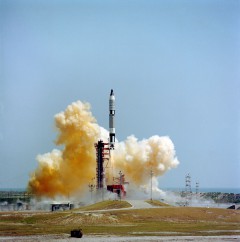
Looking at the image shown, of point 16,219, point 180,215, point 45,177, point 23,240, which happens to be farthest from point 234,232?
point 45,177

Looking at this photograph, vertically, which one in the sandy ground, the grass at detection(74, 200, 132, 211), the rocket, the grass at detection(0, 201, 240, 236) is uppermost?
the rocket

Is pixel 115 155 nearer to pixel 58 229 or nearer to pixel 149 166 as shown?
pixel 149 166

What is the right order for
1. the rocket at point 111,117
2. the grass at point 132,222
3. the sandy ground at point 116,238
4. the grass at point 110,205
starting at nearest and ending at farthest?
the sandy ground at point 116,238
the grass at point 132,222
the grass at point 110,205
the rocket at point 111,117

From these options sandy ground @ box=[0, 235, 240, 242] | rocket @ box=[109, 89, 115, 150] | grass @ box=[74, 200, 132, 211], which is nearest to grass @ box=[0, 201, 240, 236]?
grass @ box=[74, 200, 132, 211]

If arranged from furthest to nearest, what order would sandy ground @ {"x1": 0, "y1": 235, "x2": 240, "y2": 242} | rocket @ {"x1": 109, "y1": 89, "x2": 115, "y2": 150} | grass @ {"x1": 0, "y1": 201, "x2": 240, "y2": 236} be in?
rocket @ {"x1": 109, "y1": 89, "x2": 115, "y2": 150} < grass @ {"x1": 0, "y1": 201, "x2": 240, "y2": 236} < sandy ground @ {"x1": 0, "y1": 235, "x2": 240, "y2": 242}

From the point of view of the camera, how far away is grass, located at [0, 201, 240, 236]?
311 ft

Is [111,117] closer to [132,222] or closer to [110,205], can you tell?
[110,205]

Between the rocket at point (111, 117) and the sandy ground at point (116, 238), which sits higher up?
the rocket at point (111, 117)

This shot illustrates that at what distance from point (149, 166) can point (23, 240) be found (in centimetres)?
8265

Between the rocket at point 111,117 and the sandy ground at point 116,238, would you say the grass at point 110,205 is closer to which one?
the rocket at point 111,117

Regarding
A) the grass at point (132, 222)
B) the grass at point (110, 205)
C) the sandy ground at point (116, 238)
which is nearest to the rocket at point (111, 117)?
the grass at point (110, 205)

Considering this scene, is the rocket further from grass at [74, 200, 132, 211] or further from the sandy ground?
the sandy ground

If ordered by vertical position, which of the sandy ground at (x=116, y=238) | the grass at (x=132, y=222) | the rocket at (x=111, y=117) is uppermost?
the rocket at (x=111, y=117)

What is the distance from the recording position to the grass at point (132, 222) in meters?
94.8
